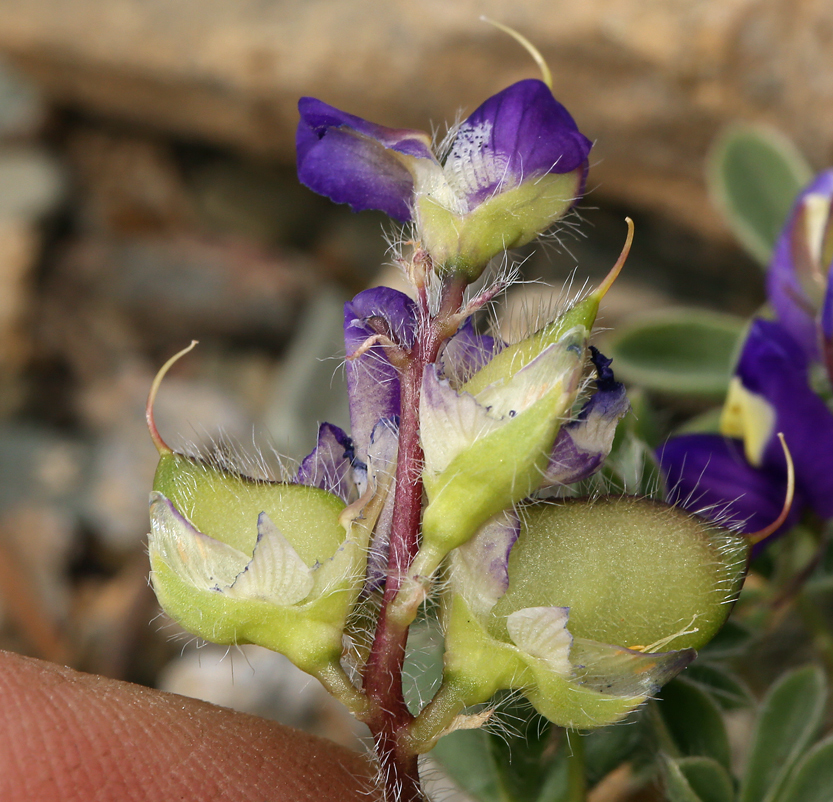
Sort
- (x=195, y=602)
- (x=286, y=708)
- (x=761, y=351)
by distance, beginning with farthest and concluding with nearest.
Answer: (x=286, y=708) → (x=761, y=351) → (x=195, y=602)

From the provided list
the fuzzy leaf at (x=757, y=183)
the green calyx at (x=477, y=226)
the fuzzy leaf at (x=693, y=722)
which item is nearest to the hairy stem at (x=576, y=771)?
the fuzzy leaf at (x=693, y=722)

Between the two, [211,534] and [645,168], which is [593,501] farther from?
[645,168]

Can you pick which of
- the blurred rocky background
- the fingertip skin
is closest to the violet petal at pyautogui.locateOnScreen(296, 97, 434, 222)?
the fingertip skin

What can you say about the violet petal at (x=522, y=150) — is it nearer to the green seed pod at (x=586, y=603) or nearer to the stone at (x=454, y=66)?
the green seed pod at (x=586, y=603)

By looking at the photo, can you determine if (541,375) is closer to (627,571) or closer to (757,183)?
(627,571)

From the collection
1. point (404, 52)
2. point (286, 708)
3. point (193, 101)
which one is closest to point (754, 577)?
point (286, 708)

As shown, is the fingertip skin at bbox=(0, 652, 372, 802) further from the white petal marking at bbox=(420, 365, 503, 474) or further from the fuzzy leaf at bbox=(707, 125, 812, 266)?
the fuzzy leaf at bbox=(707, 125, 812, 266)
